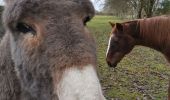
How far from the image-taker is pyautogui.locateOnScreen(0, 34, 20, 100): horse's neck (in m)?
2.09

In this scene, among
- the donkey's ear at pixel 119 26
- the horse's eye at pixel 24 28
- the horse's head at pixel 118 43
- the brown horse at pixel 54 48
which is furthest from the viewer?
the horse's head at pixel 118 43

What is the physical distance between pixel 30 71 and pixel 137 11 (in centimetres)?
2756

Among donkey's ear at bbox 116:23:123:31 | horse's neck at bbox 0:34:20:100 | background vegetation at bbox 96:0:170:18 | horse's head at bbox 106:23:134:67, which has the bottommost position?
background vegetation at bbox 96:0:170:18

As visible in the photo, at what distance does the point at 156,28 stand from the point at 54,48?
17.2ft

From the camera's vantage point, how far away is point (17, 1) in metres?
1.79

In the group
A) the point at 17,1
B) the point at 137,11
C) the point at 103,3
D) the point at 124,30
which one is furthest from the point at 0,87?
the point at 137,11

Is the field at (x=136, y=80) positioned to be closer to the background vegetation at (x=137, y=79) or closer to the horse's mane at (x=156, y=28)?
the background vegetation at (x=137, y=79)

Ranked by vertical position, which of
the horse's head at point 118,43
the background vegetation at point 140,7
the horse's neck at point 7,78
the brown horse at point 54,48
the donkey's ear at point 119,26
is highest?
the brown horse at point 54,48

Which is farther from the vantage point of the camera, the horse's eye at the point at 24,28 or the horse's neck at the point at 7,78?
the horse's neck at the point at 7,78

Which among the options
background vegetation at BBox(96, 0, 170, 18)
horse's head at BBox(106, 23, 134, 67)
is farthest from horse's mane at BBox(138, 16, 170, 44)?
background vegetation at BBox(96, 0, 170, 18)

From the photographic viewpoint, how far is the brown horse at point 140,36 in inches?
261

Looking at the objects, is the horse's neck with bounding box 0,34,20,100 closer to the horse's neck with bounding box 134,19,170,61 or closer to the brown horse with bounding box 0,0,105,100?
the brown horse with bounding box 0,0,105,100

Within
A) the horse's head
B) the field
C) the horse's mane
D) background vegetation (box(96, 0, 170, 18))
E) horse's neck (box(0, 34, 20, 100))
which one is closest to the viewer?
horse's neck (box(0, 34, 20, 100))

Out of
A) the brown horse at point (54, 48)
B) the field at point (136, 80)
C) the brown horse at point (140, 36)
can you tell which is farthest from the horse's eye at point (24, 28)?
the brown horse at point (140, 36)
